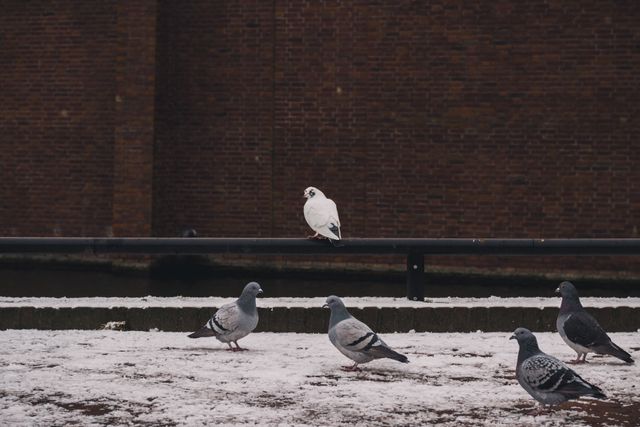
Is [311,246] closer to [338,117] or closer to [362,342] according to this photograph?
[362,342]

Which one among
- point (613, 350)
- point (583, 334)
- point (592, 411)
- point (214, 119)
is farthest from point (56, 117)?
point (592, 411)

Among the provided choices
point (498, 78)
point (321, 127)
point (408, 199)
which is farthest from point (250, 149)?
point (498, 78)

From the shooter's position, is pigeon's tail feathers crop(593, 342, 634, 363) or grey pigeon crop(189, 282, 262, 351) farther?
grey pigeon crop(189, 282, 262, 351)

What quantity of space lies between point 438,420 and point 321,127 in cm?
1173

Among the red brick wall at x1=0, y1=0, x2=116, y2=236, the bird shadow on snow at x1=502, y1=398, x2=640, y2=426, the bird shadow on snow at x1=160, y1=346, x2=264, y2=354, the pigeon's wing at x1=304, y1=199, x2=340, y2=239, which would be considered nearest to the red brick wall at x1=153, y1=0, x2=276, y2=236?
the red brick wall at x1=0, y1=0, x2=116, y2=236

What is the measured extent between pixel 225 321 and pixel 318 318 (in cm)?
139

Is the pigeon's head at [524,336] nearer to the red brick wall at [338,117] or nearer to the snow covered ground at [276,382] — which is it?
the snow covered ground at [276,382]

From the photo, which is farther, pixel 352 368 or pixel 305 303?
pixel 305 303

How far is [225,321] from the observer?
273 inches

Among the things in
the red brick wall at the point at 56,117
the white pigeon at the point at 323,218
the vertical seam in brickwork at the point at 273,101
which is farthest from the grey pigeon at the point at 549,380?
the red brick wall at the point at 56,117

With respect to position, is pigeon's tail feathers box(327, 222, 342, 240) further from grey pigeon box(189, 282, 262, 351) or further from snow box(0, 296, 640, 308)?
grey pigeon box(189, 282, 262, 351)

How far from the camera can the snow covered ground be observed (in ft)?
16.7

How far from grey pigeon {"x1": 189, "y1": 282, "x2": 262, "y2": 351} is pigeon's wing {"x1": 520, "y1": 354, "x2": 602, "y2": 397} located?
232 centimetres

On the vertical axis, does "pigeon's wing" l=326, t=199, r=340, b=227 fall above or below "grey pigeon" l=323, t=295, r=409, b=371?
above
